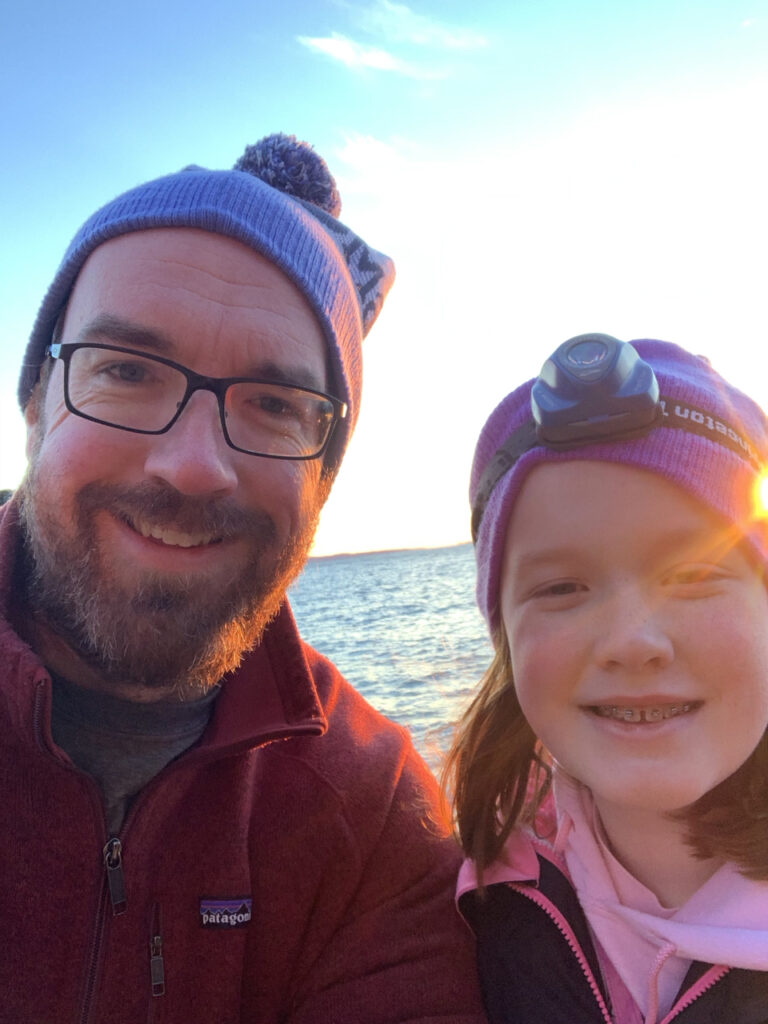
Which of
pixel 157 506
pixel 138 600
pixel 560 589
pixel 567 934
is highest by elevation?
pixel 157 506

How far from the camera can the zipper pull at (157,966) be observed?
1668 mm

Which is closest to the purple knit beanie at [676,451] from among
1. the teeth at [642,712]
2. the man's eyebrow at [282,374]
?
the teeth at [642,712]

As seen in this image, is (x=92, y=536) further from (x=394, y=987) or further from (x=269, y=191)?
(x=394, y=987)

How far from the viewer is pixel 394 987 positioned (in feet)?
5.77

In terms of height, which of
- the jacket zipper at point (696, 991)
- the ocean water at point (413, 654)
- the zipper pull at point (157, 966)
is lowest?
the ocean water at point (413, 654)

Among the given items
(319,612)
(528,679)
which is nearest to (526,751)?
(528,679)

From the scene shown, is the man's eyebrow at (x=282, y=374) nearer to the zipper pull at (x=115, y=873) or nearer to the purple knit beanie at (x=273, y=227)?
the purple knit beanie at (x=273, y=227)


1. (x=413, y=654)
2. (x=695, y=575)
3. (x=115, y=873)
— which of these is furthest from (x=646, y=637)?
(x=413, y=654)

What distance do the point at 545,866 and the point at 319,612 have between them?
21.8 m

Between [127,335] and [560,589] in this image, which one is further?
[127,335]

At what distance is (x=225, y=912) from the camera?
5.84ft

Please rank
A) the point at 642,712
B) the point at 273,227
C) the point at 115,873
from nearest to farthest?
the point at 642,712, the point at 115,873, the point at 273,227

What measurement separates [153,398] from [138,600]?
55cm

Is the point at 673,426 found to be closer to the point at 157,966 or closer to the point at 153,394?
the point at 153,394
